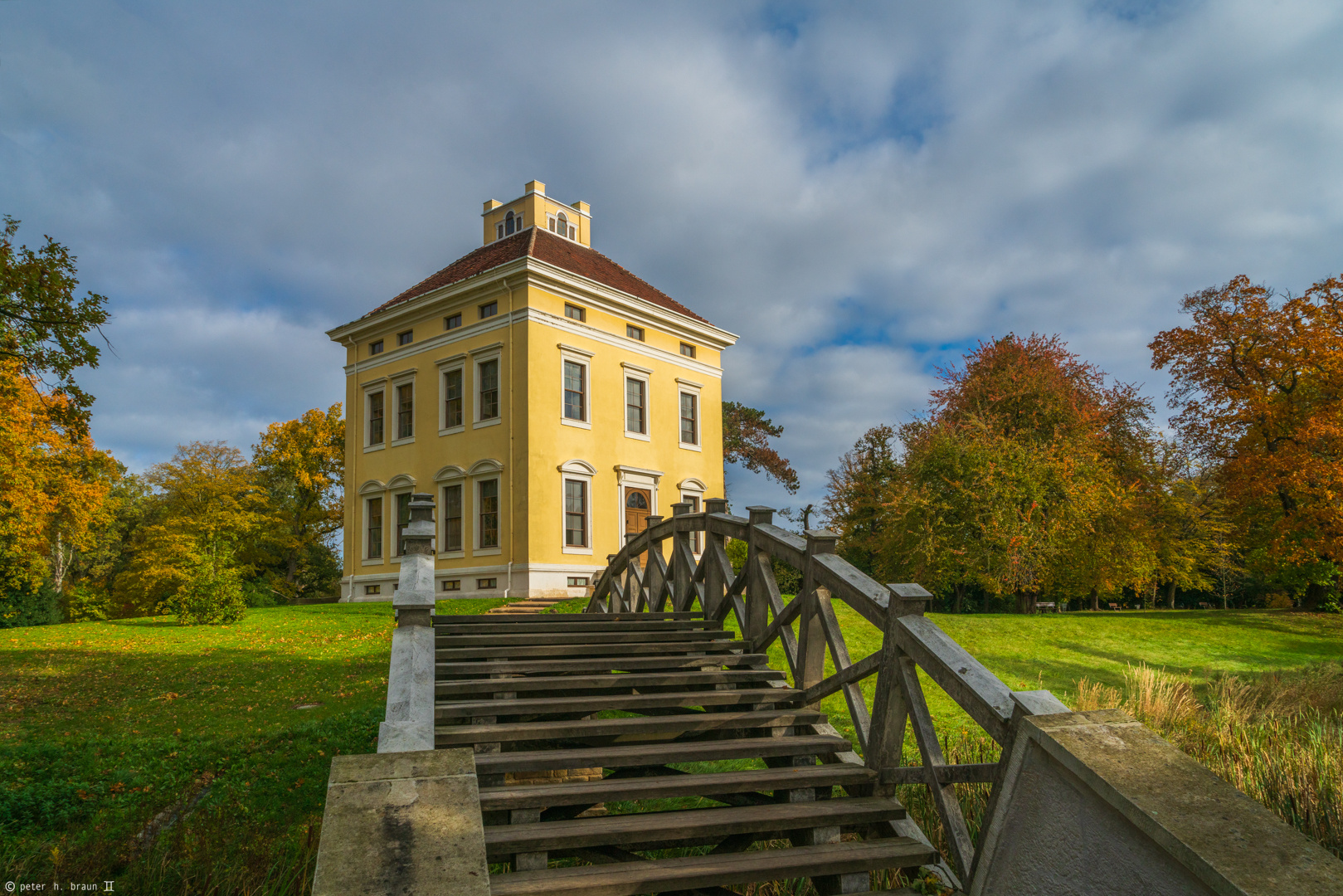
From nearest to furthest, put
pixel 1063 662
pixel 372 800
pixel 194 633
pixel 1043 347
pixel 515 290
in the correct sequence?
pixel 372 800
pixel 1063 662
pixel 194 633
pixel 515 290
pixel 1043 347

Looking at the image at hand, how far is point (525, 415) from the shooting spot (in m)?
23.5

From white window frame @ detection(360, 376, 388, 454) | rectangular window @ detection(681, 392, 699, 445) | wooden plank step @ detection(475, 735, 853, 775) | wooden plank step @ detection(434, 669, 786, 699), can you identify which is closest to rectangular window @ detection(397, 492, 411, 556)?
white window frame @ detection(360, 376, 388, 454)

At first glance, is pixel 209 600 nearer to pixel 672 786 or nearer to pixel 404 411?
pixel 404 411

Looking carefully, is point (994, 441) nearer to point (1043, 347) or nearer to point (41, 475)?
point (1043, 347)

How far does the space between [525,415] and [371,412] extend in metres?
7.40

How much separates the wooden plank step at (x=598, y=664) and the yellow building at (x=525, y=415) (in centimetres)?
1666

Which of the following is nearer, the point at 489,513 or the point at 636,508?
the point at 489,513

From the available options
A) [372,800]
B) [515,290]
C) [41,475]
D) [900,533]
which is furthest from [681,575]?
[41,475]

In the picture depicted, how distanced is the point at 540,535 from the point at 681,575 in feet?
47.6

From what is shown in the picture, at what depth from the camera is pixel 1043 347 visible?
2777 centimetres

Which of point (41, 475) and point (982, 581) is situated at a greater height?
point (41, 475)

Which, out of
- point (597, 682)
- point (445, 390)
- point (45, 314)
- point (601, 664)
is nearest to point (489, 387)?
point (445, 390)

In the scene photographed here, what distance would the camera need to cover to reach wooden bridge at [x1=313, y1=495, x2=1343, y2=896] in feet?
9.96

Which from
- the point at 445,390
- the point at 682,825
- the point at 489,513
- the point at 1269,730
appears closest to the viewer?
the point at 682,825
